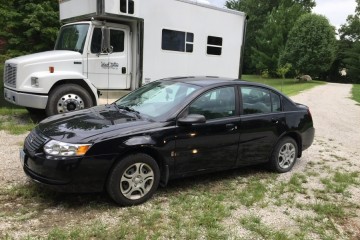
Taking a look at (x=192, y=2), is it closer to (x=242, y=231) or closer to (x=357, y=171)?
(x=357, y=171)

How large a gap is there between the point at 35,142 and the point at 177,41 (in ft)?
21.7

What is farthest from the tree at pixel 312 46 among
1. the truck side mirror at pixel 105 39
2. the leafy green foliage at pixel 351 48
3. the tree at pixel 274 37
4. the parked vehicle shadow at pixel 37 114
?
the parked vehicle shadow at pixel 37 114

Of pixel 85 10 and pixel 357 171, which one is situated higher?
pixel 85 10

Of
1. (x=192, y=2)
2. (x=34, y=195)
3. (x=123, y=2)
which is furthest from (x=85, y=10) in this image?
(x=34, y=195)

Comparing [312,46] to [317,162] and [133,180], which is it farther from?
[133,180]

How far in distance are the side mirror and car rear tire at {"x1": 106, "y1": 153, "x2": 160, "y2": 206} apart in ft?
1.96

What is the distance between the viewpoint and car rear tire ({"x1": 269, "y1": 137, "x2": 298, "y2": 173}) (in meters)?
5.85

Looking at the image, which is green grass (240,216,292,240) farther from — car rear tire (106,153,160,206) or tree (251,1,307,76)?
tree (251,1,307,76)

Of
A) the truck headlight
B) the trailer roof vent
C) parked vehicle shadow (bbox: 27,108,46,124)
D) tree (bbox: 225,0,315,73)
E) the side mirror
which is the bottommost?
parked vehicle shadow (bbox: 27,108,46,124)

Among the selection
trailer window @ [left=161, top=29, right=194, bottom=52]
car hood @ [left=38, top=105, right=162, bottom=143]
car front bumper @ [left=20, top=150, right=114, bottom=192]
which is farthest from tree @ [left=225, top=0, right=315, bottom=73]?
car front bumper @ [left=20, top=150, right=114, bottom=192]

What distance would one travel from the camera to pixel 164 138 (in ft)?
14.7

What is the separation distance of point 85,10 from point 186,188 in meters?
5.88

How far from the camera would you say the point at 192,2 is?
10219mm

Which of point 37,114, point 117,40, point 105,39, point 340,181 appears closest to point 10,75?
point 37,114
